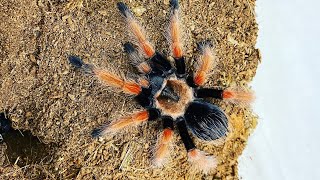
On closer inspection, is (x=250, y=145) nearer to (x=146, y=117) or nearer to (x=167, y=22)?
(x=146, y=117)

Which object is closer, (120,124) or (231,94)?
(120,124)

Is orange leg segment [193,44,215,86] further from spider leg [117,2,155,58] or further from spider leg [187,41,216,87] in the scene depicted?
spider leg [117,2,155,58]

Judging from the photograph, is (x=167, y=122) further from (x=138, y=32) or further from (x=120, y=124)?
(x=138, y=32)

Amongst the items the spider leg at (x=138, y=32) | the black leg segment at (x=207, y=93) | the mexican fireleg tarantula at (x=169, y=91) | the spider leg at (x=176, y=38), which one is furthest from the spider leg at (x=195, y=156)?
the spider leg at (x=138, y=32)

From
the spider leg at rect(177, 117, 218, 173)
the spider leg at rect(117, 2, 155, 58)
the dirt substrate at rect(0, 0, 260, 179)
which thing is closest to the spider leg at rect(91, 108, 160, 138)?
the dirt substrate at rect(0, 0, 260, 179)

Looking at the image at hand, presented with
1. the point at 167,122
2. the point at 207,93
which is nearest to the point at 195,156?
the point at 167,122

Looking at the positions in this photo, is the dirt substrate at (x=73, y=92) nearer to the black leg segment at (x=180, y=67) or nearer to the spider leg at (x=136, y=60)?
the spider leg at (x=136, y=60)
